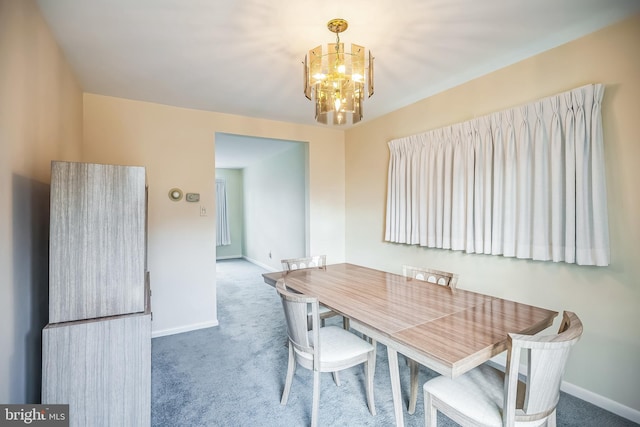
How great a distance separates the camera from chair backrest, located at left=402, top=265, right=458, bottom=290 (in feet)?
7.14

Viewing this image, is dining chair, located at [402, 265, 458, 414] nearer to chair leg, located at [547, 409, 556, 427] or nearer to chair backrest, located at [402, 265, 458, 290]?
chair backrest, located at [402, 265, 458, 290]

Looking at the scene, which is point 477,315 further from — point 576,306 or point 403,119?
point 403,119

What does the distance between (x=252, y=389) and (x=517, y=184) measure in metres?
2.56

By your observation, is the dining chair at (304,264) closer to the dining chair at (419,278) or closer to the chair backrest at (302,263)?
the chair backrest at (302,263)

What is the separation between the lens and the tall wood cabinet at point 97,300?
4.45 feet

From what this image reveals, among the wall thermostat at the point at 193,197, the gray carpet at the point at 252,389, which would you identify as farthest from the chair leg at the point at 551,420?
the wall thermostat at the point at 193,197

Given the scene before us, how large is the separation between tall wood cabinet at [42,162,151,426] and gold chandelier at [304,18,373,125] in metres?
1.16

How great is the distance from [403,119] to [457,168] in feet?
3.25

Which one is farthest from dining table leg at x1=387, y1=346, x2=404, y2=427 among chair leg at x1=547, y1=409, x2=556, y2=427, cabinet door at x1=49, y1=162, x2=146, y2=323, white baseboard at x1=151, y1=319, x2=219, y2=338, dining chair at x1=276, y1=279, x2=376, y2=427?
white baseboard at x1=151, y1=319, x2=219, y2=338

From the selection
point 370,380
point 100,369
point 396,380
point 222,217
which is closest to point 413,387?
point 370,380

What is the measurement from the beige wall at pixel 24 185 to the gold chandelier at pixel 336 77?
4.73ft

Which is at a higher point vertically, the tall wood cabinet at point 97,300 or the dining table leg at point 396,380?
the tall wood cabinet at point 97,300

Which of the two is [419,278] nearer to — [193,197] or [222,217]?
[193,197]

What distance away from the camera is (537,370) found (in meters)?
1.13
